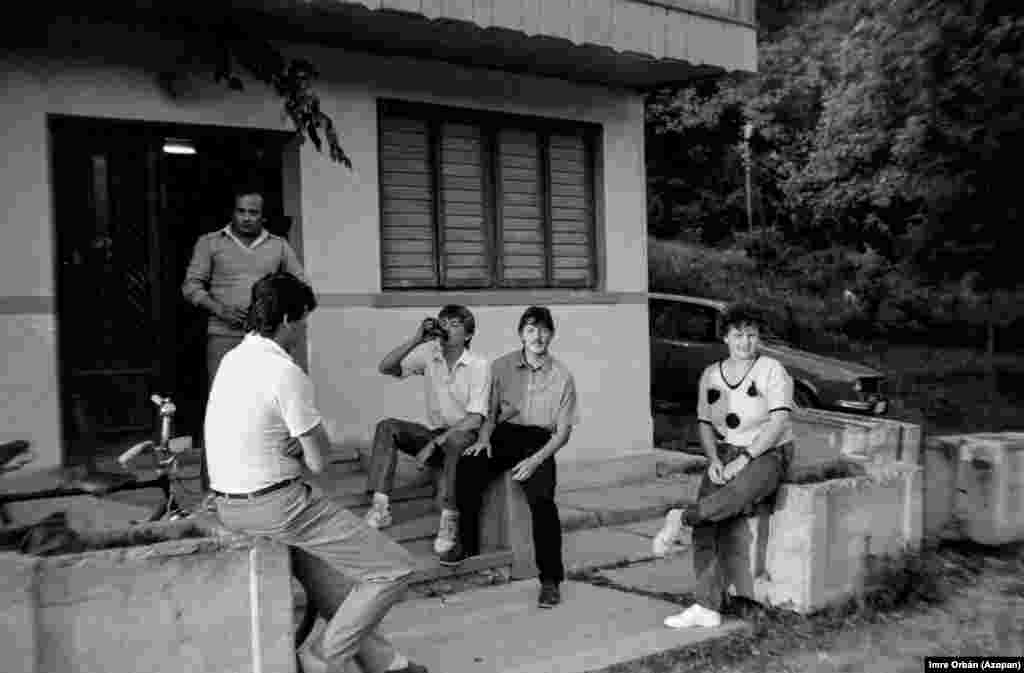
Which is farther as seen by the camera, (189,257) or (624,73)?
(624,73)

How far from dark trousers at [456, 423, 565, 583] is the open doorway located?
2621 millimetres

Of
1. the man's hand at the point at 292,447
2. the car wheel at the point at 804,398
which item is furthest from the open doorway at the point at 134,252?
the car wheel at the point at 804,398

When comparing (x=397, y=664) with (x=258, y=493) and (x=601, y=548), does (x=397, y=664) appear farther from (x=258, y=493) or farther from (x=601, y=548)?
(x=601, y=548)

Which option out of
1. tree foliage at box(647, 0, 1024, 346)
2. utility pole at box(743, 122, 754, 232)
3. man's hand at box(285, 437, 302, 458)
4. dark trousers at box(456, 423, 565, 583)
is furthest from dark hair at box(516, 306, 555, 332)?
utility pole at box(743, 122, 754, 232)

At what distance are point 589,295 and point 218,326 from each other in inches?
163

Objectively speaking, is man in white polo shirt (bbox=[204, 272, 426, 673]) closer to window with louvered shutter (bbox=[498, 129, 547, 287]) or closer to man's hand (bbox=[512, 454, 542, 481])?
man's hand (bbox=[512, 454, 542, 481])

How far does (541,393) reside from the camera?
636 cm

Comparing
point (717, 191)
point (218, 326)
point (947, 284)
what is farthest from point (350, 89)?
point (717, 191)

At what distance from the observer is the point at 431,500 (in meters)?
7.60

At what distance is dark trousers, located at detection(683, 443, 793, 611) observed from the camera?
18.7 ft

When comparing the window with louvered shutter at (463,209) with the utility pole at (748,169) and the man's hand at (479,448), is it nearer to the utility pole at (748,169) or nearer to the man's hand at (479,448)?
the man's hand at (479,448)

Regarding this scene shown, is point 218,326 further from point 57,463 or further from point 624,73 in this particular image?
point 624,73

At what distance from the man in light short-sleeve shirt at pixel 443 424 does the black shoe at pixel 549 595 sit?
0.65m

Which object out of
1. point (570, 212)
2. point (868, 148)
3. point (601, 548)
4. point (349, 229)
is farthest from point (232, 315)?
point (868, 148)
